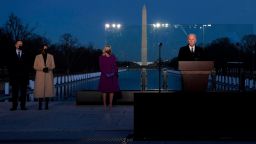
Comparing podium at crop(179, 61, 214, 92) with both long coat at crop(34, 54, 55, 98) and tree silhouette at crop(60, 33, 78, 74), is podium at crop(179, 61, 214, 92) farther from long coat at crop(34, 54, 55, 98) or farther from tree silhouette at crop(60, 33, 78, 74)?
tree silhouette at crop(60, 33, 78, 74)

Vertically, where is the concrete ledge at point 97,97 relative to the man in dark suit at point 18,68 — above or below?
below

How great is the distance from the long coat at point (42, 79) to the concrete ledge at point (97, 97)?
79.0 inches

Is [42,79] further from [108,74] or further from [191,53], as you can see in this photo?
[191,53]

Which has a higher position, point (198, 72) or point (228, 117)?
point (198, 72)

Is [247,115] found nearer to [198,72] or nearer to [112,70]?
[198,72]

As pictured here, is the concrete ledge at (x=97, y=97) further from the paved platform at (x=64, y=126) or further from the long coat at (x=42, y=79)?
the paved platform at (x=64, y=126)

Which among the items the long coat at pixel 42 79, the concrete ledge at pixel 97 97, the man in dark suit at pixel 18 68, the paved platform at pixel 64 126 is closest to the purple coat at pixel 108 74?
the paved platform at pixel 64 126

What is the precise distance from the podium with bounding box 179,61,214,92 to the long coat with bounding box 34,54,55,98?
662 cm

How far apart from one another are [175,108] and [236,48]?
75.0 meters

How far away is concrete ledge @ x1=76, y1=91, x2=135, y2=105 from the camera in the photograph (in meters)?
18.2

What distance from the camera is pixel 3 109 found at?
16.6 metres

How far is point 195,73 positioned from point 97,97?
8213 mm

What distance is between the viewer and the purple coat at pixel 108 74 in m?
15.9

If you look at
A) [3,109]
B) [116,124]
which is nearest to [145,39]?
[3,109]
